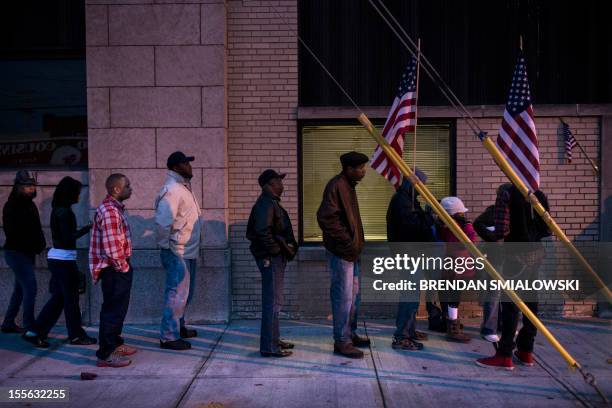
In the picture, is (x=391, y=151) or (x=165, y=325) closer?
(x=391, y=151)

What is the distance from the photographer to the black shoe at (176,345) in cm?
657

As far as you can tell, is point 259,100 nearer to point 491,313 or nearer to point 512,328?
point 491,313

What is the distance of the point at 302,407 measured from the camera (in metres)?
4.91

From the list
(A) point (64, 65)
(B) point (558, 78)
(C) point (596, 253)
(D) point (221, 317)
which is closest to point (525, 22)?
(B) point (558, 78)

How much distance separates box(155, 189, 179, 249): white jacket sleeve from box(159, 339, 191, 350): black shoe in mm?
1030

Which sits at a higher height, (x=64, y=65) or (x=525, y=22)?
(x=525, y=22)

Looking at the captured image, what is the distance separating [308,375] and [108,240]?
2223 millimetres

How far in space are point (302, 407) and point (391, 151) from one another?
2225 mm

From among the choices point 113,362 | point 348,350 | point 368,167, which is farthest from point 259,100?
point 113,362

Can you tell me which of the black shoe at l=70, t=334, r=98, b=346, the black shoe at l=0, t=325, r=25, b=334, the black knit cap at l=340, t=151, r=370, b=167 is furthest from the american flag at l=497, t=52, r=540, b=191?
the black shoe at l=0, t=325, r=25, b=334

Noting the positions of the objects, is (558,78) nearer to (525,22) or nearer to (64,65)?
(525,22)

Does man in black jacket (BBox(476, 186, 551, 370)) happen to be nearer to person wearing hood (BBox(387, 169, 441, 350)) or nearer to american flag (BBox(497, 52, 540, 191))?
american flag (BBox(497, 52, 540, 191))

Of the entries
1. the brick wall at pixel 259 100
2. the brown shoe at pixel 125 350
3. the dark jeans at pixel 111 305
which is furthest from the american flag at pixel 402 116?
the brown shoe at pixel 125 350

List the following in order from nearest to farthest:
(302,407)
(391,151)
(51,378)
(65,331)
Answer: (302,407), (391,151), (51,378), (65,331)
